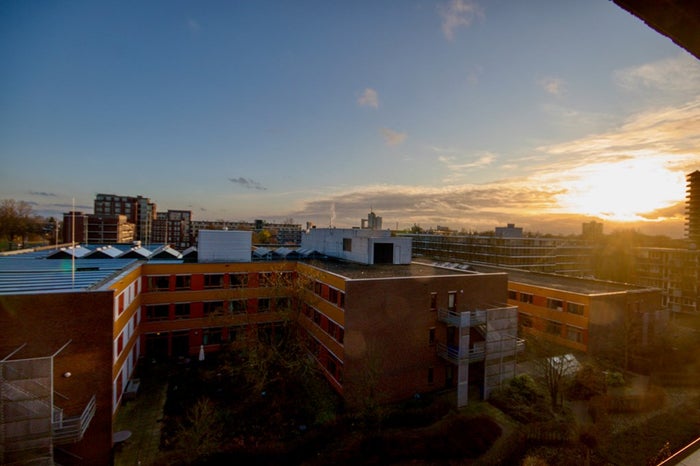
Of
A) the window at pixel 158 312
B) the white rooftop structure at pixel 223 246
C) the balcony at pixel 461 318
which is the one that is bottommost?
the window at pixel 158 312

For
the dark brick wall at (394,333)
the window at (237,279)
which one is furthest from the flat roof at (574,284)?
the window at (237,279)

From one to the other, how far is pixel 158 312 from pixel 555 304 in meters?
39.7

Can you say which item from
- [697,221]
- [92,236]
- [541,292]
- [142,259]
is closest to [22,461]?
[142,259]

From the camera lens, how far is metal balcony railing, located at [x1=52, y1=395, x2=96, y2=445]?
15.8m

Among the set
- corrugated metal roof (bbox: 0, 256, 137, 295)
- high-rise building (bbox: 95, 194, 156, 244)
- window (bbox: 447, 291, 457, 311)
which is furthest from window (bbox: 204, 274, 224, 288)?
high-rise building (bbox: 95, 194, 156, 244)

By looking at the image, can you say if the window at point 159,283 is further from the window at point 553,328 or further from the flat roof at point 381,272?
the window at point 553,328

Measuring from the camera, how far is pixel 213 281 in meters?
32.9

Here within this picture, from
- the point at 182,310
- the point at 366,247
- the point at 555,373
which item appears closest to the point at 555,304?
→ the point at 555,373

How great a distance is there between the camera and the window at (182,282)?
104 ft

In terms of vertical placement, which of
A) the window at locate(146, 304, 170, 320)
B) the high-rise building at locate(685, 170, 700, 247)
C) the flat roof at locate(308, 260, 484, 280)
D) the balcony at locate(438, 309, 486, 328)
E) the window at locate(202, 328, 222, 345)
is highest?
the high-rise building at locate(685, 170, 700, 247)

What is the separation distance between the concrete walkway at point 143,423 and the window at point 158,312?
20.0 ft

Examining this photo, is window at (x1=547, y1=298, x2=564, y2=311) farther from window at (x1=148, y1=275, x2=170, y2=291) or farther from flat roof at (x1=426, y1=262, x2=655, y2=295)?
window at (x1=148, y1=275, x2=170, y2=291)

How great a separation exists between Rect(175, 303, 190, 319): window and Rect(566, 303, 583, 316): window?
37684 millimetres

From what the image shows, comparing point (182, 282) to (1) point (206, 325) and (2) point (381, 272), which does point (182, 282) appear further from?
(2) point (381, 272)
